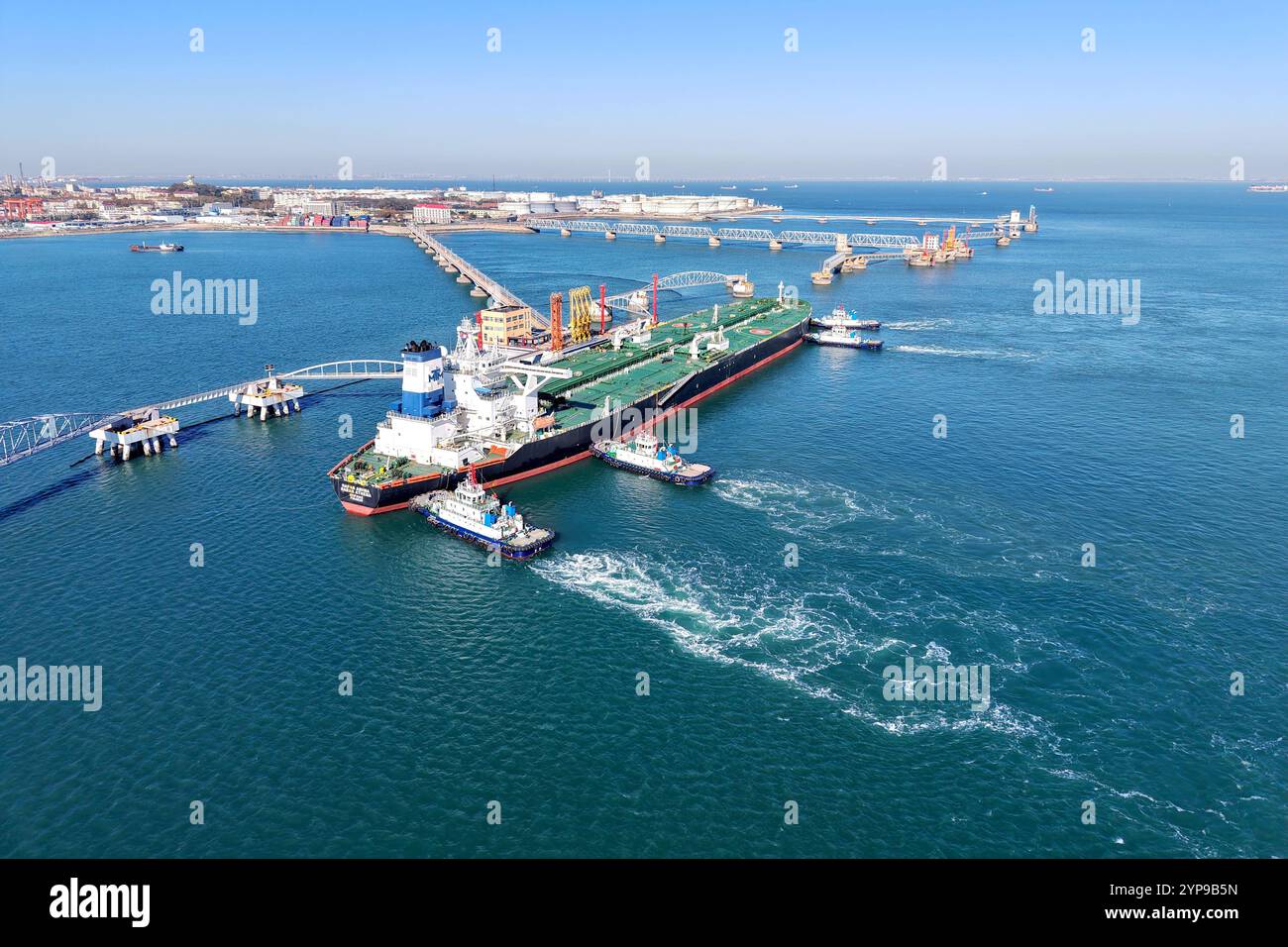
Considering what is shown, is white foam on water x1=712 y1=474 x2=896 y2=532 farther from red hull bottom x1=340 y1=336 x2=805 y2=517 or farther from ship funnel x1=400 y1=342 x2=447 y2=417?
ship funnel x1=400 y1=342 x2=447 y2=417

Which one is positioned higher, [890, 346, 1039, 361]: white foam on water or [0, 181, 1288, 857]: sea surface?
[890, 346, 1039, 361]: white foam on water

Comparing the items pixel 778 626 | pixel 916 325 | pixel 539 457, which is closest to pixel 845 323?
pixel 916 325

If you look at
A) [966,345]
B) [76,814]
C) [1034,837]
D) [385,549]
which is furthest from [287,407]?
[966,345]

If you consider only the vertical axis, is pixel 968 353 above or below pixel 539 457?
above

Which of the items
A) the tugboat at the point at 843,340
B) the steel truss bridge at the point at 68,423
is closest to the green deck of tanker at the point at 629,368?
the tugboat at the point at 843,340

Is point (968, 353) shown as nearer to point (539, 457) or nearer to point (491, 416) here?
point (539, 457)

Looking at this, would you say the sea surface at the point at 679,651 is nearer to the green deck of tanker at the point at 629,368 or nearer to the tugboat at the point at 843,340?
the green deck of tanker at the point at 629,368

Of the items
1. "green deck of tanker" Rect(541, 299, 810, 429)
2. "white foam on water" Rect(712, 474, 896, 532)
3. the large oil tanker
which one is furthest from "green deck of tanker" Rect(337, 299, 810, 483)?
"white foam on water" Rect(712, 474, 896, 532)
